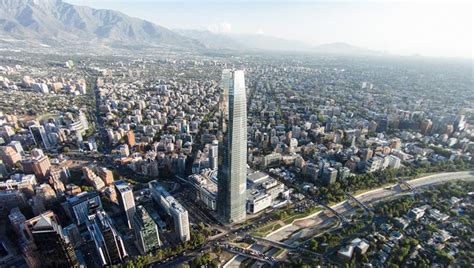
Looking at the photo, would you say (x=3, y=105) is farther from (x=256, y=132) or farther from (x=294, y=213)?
(x=294, y=213)

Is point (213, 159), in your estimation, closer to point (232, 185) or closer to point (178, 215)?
point (232, 185)

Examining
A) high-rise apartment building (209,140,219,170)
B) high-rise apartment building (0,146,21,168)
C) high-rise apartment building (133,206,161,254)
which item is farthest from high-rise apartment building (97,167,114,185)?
high-rise apartment building (0,146,21,168)

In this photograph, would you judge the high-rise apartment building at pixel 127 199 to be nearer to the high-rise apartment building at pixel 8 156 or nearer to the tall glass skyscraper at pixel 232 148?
the tall glass skyscraper at pixel 232 148

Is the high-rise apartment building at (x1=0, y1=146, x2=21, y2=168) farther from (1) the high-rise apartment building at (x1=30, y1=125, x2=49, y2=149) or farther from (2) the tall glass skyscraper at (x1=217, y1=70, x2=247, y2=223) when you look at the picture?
(2) the tall glass skyscraper at (x1=217, y1=70, x2=247, y2=223)

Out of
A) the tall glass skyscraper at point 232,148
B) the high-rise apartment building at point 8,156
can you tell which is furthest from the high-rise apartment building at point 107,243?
the high-rise apartment building at point 8,156

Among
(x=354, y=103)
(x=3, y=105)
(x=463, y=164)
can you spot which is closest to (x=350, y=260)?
(x=463, y=164)
